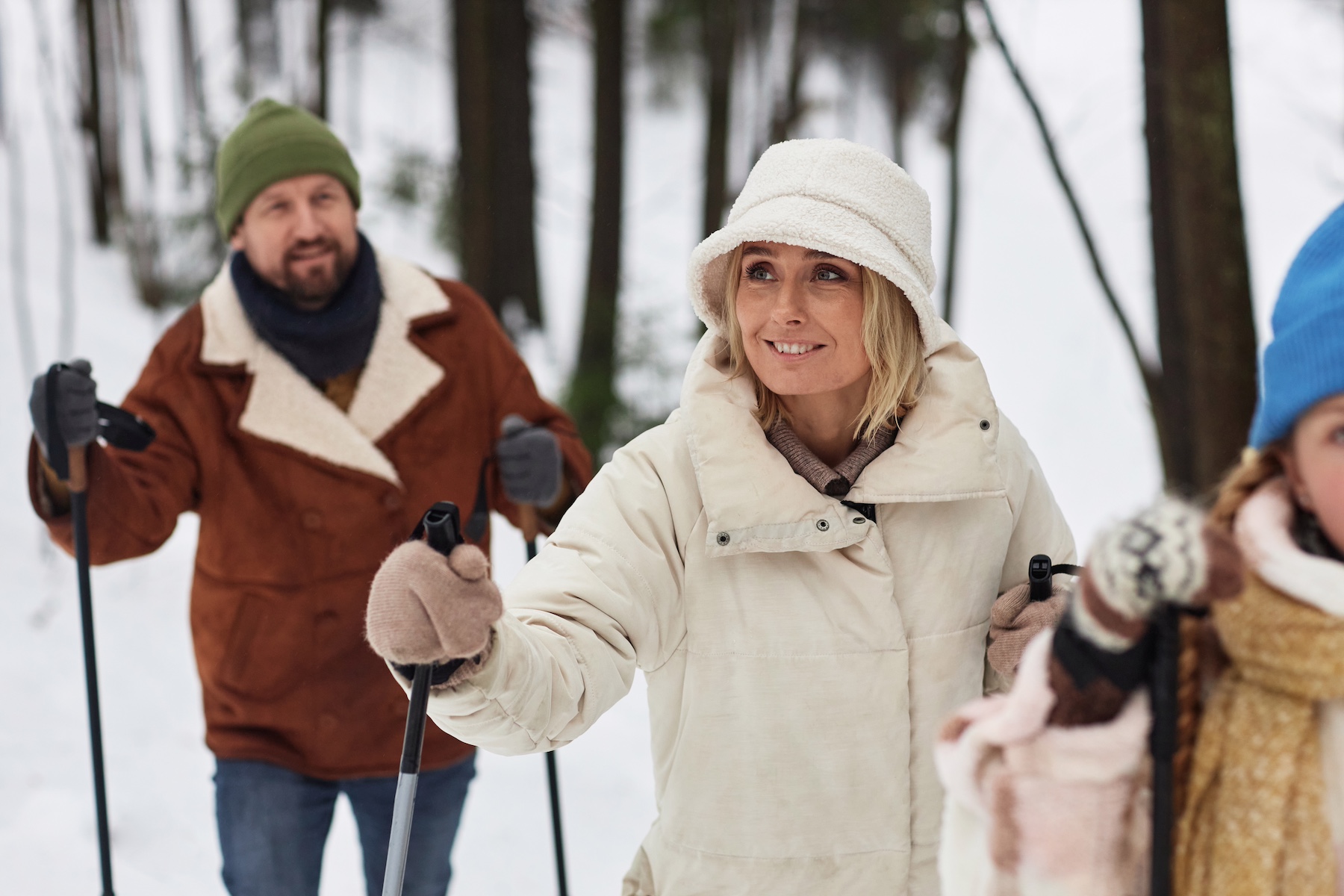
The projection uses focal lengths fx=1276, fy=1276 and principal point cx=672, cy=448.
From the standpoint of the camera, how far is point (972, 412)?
2.30 meters

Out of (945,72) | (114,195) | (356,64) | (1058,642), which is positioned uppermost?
(356,64)

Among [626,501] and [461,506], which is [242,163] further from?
[626,501]

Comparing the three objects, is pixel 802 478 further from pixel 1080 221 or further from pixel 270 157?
pixel 1080 221

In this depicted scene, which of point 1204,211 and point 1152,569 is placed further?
point 1204,211

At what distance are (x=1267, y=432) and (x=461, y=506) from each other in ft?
7.21

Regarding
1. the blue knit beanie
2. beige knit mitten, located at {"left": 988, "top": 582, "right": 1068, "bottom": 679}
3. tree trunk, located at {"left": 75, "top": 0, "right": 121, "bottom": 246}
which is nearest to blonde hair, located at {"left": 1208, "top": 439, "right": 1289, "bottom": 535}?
the blue knit beanie

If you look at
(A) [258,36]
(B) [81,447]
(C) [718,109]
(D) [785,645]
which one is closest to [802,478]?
(D) [785,645]

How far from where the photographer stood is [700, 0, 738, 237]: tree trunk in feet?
33.2

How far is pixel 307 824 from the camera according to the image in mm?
3141

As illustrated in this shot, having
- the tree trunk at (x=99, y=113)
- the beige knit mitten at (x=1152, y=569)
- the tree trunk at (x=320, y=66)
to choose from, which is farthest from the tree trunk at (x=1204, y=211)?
the tree trunk at (x=320, y=66)

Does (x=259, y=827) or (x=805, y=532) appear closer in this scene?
(x=805, y=532)

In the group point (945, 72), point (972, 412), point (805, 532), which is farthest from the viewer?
point (945, 72)

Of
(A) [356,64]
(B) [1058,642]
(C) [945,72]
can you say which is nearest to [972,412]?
(B) [1058,642]

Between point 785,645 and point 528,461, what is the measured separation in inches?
46.8
